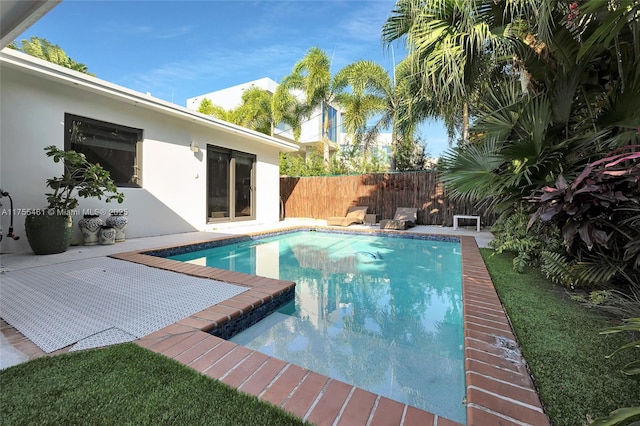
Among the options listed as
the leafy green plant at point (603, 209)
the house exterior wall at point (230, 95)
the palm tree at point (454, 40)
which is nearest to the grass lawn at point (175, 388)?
the leafy green plant at point (603, 209)

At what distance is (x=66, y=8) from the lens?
7.94m

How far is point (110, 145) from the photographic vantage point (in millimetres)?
7156

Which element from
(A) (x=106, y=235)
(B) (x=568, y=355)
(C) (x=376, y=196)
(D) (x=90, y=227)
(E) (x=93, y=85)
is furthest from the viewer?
(C) (x=376, y=196)

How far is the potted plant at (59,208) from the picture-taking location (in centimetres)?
533

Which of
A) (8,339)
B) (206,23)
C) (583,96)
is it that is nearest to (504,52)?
(583,96)

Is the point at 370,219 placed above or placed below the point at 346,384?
above

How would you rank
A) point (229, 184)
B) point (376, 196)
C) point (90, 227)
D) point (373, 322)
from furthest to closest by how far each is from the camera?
point (376, 196)
point (229, 184)
point (90, 227)
point (373, 322)

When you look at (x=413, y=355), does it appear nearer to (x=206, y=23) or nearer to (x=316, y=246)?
(x=316, y=246)

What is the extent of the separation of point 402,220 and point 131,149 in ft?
28.0

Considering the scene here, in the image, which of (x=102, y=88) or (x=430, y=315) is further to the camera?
(x=102, y=88)

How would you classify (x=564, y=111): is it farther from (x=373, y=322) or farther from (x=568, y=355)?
(x=373, y=322)

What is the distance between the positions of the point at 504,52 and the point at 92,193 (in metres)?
7.87

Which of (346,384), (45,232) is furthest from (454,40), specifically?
(45,232)

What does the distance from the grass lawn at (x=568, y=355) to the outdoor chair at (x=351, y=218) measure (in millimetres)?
8103
